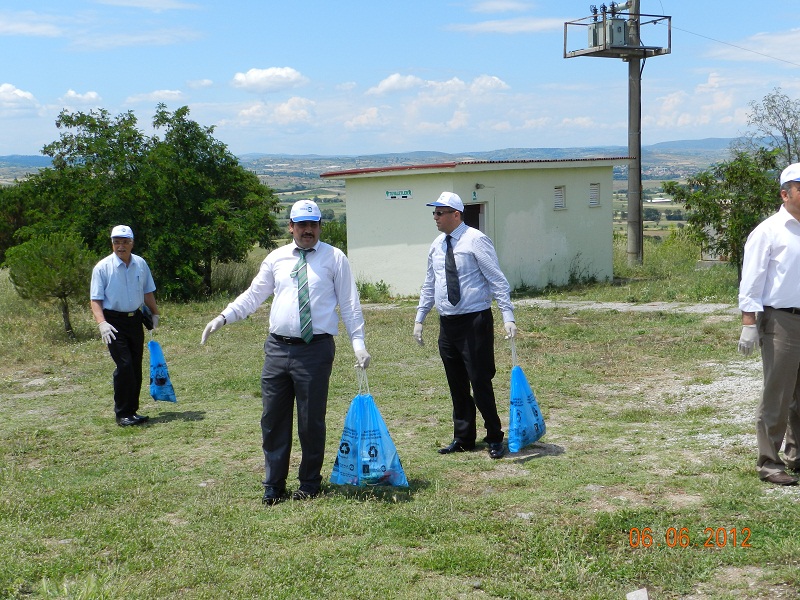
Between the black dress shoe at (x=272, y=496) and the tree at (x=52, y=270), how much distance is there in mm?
10988

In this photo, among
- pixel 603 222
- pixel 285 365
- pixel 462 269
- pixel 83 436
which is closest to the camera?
pixel 285 365

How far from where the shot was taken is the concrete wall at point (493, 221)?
68.8ft

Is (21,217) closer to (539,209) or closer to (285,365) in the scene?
(539,209)

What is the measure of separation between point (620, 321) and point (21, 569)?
12.0 metres

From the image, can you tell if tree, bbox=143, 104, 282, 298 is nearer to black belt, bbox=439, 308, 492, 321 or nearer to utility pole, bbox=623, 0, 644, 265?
utility pole, bbox=623, 0, 644, 265

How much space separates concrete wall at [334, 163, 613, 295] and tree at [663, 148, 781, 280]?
3.40 metres

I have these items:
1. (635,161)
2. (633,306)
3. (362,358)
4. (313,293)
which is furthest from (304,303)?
(635,161)

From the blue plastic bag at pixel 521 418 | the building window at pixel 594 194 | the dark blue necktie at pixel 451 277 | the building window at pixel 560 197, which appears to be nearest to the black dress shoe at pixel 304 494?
the blue plastic bag at pixel 521 418

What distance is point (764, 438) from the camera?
567cm

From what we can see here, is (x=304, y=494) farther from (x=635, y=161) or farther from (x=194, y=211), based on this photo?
Result: (x=635, y=161)

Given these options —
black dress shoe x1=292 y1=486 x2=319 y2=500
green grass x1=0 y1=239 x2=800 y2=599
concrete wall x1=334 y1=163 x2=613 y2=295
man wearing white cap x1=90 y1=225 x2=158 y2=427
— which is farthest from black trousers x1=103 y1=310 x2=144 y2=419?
concrete wall x1=334 y1=163 x2=613 y2=295

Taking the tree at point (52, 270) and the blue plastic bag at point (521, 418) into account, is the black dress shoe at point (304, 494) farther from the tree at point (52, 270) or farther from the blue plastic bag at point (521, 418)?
the tree at point (52, 270)

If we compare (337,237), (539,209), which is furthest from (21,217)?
(539,209)
